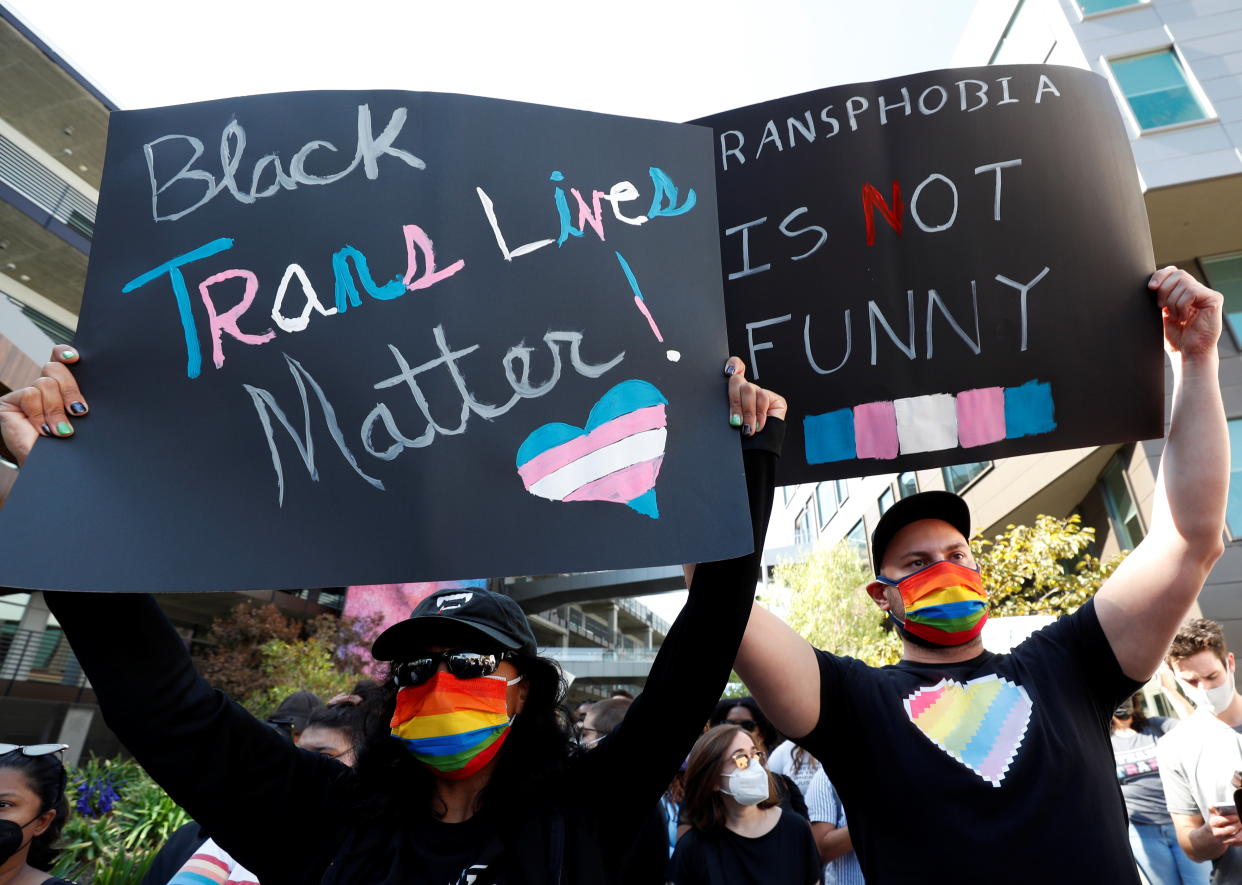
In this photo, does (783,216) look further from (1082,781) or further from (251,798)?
(251,798)

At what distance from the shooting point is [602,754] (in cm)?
169

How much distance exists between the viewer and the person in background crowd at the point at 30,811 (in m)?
2.48

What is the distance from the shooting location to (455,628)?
168 centimetres

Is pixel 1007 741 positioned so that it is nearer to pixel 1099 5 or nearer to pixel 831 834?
pixel 831 834

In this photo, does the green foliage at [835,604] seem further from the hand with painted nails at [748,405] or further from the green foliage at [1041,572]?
the hand with painted nails at [748,405]

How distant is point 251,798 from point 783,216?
6.58 feet

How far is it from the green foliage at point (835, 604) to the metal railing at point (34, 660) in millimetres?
18549

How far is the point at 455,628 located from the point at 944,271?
64.9 inches

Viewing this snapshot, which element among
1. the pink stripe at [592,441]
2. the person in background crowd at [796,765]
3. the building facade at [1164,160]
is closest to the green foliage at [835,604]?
the building facade at [1164,160]

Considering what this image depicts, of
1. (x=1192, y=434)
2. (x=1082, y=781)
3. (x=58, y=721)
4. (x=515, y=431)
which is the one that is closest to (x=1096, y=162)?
(x=1192, y=434)

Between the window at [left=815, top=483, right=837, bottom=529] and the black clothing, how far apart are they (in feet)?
97.3

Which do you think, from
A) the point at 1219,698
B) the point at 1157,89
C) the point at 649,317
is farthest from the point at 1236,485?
the point at 649,317

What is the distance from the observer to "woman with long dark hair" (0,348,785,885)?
145cm

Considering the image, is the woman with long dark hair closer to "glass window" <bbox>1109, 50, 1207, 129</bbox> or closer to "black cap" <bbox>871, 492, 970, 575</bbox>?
"black cap" <bbox>871, 492, 970, 575</bbox>
